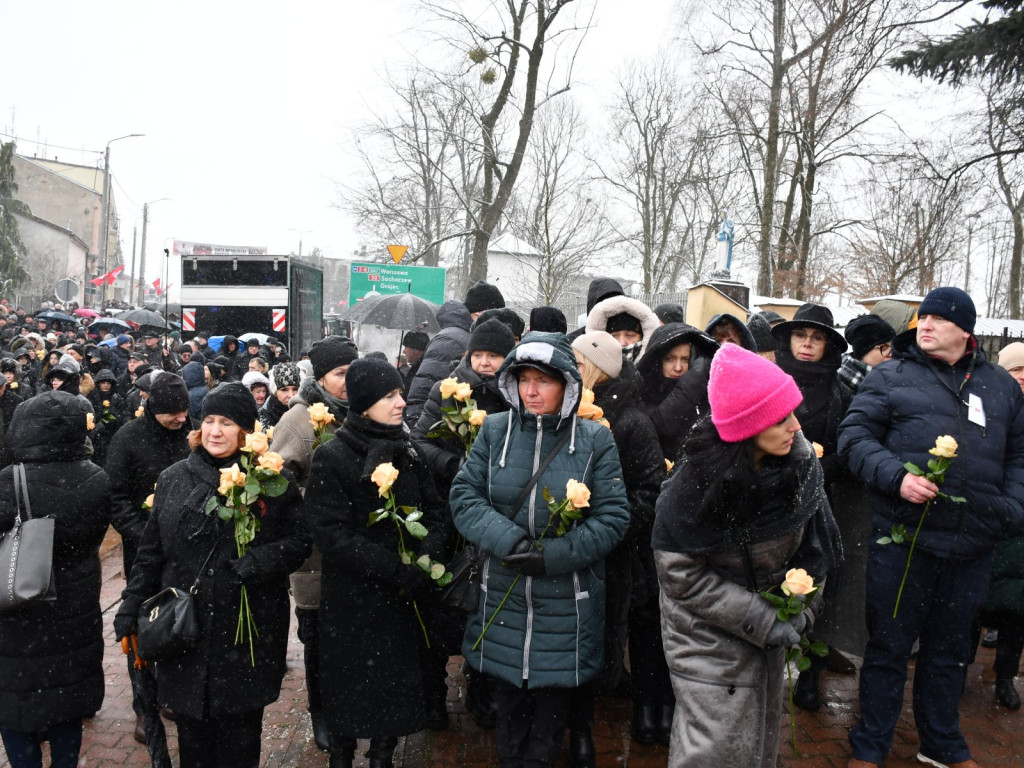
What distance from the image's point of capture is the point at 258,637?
10.9 feet

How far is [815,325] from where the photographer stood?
4750 mm

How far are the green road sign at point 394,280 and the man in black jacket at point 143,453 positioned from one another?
49.0ft

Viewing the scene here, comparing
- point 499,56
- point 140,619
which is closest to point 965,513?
point 140,619

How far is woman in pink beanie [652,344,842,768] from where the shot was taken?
2.56m

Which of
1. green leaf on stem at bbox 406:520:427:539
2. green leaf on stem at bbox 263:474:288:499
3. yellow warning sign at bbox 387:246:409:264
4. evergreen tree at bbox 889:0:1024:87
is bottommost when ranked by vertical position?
green leaf on stem at bbox 406:520:427:539

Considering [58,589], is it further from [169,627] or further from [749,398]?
[749,398]

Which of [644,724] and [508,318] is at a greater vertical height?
[508,318]

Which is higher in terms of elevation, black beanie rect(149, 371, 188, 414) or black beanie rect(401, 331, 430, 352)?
black beanie rect(401, 331, 430, 352)

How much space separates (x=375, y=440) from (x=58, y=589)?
161cm

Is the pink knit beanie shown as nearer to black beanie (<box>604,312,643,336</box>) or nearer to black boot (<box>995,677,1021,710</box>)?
black beanie (<box>604,312,643,336</box>)

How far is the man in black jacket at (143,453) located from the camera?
4.09 m

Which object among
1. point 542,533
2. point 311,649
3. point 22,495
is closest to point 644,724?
point 542,533

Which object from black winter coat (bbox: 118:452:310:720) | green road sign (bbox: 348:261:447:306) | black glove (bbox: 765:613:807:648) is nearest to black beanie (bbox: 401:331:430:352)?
black winter coat (bbox: 118:452:310:720)

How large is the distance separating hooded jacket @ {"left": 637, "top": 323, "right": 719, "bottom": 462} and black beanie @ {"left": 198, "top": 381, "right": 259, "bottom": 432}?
2030mm
